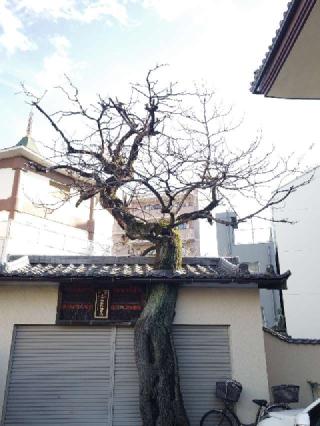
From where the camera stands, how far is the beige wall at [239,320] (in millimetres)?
8477

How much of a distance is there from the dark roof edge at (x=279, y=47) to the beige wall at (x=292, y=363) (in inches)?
265

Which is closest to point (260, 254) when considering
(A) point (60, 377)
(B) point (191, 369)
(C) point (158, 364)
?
(B) point (191, 369)

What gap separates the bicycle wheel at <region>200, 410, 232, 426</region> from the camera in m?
8.06

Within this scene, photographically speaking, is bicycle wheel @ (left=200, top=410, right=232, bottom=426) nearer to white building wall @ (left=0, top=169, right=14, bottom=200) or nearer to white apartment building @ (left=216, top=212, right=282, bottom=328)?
white apartment building @ (left=216, top=212, right=282, bottom=328)

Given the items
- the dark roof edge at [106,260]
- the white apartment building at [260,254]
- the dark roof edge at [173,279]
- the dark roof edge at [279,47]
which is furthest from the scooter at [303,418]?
the white apartment building at [260,254]

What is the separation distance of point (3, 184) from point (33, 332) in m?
16.2

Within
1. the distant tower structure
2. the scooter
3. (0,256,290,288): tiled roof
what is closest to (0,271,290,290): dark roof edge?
(0,256,290,288): tiled roof

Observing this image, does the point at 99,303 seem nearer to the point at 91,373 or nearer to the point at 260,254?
the point at 91,373

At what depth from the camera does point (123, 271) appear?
9.64 metres

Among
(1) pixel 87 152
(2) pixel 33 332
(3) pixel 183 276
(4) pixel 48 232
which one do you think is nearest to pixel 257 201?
(3) pixel 183 276

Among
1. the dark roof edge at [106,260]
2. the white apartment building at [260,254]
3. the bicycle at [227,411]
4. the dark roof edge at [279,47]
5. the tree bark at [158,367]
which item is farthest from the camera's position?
the white apartment building at [260,254]

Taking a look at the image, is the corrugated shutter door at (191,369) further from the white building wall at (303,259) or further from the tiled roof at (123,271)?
the white building wall at (303,259)

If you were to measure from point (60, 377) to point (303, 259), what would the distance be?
15.5 m

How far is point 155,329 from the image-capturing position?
8078 mm
